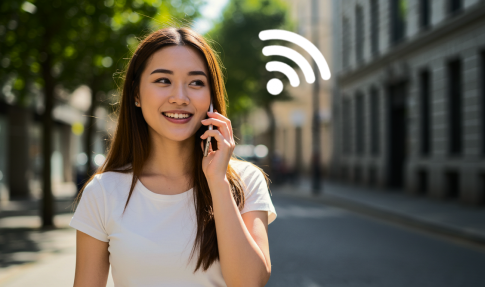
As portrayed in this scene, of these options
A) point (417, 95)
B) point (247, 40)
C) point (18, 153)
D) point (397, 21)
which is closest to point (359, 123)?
point (397, 21)

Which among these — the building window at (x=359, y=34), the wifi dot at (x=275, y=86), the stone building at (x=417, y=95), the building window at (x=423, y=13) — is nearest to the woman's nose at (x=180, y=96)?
the stone building at (x=417, y=95)

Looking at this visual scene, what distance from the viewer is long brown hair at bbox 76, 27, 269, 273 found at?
2.16m

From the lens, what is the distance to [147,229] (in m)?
2.12

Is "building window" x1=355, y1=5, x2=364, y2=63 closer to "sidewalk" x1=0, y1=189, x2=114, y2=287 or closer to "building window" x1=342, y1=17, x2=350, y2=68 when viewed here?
"building window" x1=342, y1=17, x2=350, y2=68

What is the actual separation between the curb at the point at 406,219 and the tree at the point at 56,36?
7357mm

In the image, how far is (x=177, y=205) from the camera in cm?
219

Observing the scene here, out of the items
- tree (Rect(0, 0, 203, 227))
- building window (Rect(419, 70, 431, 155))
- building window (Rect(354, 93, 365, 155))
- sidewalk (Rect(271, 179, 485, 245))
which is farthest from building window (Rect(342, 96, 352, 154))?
tree (Rect(0, 0, 203, 227))

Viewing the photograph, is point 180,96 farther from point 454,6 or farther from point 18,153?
point 18,153

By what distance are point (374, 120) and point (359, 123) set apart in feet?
8.44

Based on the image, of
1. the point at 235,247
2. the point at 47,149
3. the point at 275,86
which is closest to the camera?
the point at 235,247

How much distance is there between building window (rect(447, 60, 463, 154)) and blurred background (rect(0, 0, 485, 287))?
0.15 feet

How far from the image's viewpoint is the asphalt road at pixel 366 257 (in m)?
6.97

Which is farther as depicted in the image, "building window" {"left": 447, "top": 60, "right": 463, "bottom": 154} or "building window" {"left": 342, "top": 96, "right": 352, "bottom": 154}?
"building window" {"left": 342, "top": 96, "right": 352, "bottom": 154}

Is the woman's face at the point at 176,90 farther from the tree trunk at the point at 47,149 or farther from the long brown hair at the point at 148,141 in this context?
the tree trunk at the point at 47,149
